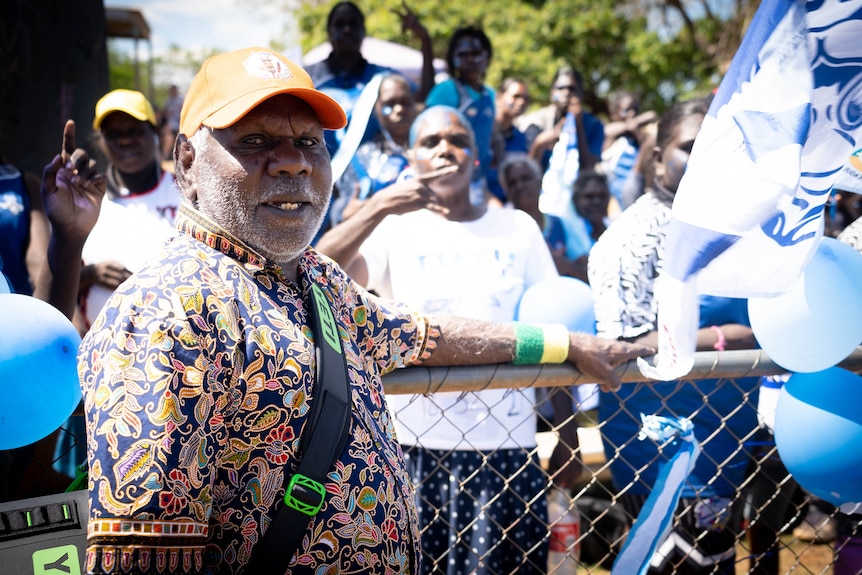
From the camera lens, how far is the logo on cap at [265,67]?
1725 mm

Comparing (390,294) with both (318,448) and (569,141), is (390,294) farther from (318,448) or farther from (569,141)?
(569,141)

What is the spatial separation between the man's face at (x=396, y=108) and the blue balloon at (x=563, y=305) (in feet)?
8.15

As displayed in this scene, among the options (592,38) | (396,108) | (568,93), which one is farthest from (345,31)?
(592,38)

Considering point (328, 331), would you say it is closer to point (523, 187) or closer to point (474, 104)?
point (523, 187)

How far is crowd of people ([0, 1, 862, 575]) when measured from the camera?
1427 millimetres

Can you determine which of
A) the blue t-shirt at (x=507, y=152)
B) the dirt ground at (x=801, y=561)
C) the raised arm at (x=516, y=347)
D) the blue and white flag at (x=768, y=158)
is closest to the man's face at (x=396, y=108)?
the blue t-shirt at (x=507, y=152)

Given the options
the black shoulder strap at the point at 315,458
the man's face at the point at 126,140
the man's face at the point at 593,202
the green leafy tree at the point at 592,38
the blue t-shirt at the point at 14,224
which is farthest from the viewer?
the green leafy tree at the point at 592,38

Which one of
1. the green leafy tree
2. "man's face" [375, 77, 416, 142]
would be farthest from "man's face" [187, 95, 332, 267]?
the green leafy tree

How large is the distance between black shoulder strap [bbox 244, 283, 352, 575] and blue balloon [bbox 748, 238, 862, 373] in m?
1.35

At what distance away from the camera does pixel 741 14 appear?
52.2ft

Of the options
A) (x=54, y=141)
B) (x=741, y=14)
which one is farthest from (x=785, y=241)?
(x=741, y=14)

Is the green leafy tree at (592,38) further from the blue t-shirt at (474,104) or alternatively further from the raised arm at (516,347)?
the raised arm at (516,347)

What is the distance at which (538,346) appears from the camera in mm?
2295

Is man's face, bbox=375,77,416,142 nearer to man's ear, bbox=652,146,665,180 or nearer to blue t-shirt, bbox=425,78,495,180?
blue t-shirt, bbox=425,78,495,180
